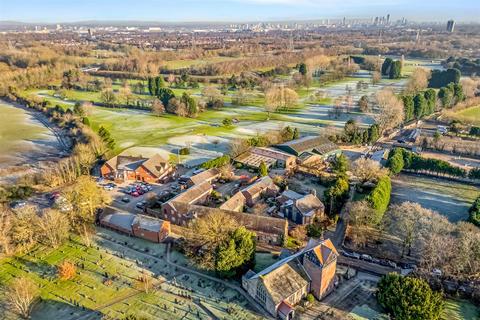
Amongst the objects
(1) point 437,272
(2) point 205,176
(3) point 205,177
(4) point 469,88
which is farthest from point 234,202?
(4) point 469,88

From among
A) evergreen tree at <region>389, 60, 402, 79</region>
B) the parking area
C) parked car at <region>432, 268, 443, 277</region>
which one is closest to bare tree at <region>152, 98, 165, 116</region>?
the parking area

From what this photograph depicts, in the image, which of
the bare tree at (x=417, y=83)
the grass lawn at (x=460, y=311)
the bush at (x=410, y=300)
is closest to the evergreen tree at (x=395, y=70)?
the bare tree at (x=417, y=83)

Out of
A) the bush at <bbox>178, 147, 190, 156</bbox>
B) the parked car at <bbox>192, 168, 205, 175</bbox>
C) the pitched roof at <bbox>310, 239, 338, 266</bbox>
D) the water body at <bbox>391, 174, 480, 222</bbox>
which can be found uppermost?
the pitched roof at <bbox>310, 239, 338, 266</bbox>

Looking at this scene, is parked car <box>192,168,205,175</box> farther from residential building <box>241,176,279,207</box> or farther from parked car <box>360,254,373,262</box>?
parked car <box>360,254,373,262</box>

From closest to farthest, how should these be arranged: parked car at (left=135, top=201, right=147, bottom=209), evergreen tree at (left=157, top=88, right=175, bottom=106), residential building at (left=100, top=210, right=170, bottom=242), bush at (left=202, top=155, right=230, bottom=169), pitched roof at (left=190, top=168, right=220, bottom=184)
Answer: residential building at (left=100, top=210, right=170, bottom=242) < parked car at (left=135, top=201, right=147, bottom=209) < pitched roof at (left=190, top=168, right=220, bottom=184) < bush at (left=202, top=155, right=230, bottom=169) < evergreen tree at (left=157, top=88, right=175, bottom=106)

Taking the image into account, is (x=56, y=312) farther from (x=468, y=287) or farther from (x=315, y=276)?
(x=468, y=287)

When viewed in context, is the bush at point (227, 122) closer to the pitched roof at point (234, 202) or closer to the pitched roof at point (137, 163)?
the pitched roof at point (137, 163)
